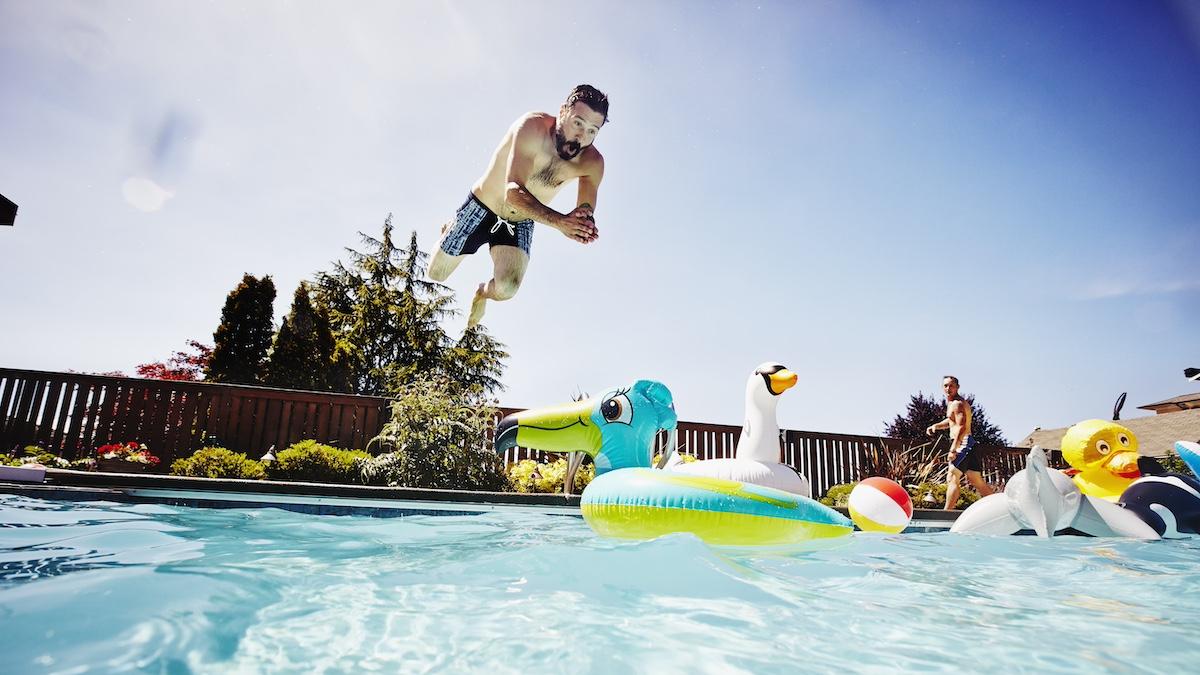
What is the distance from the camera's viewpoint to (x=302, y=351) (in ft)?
52.3

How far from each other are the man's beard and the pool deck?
10.6 ft

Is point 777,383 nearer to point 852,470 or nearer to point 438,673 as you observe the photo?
point 438,673

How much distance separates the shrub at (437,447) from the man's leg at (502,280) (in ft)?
10.7

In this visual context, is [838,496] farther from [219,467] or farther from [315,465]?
[219,467]

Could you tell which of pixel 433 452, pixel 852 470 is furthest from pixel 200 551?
pixel 852 470

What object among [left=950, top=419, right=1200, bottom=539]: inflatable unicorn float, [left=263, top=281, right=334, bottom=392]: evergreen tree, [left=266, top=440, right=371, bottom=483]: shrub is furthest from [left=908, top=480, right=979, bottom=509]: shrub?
[left=263, top=281, right=334, bottom=392]: evergreen tree

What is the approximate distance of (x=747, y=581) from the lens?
2.42 metres

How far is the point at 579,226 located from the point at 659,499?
1.64 meters

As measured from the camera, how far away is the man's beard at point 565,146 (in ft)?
13.4

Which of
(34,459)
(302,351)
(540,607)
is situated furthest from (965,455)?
(302,351)

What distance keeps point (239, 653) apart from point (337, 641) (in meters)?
0.21

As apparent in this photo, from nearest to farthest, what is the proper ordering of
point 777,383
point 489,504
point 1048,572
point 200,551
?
point 200,551 < point 1048,572 < point 777,383 < point 489,504

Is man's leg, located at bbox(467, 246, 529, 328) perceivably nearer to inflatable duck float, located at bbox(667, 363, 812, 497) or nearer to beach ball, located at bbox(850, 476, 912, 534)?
inflatable duck float, located at bbox(667, 363, 812, 497)

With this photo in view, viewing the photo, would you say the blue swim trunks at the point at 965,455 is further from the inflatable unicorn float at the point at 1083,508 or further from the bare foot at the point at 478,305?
the bare foot at the point at 478,305
